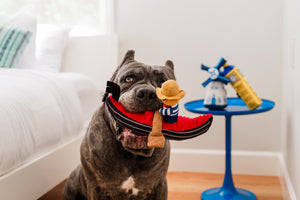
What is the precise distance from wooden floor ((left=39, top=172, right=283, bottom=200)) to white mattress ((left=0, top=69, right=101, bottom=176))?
505mm

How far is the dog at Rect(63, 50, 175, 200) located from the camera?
4.42ft

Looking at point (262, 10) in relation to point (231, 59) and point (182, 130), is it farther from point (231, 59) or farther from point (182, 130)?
point (182, 130)

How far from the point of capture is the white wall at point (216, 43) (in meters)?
2.63

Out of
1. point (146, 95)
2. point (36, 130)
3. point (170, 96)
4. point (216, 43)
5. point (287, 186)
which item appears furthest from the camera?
point (216, 43)

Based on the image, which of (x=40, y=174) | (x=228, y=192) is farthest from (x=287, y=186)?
(x=40, y=174)

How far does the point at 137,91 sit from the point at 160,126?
6.6 inches

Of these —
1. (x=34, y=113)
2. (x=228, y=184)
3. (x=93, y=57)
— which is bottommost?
(x=228, y=184)

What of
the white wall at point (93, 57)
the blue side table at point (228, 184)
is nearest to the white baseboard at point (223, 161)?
the blue side table at point (228, 184)

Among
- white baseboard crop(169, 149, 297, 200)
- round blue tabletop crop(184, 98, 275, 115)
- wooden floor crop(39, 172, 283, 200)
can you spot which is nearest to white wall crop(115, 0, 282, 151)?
white baseboard crop(169, 149, 297, 200)

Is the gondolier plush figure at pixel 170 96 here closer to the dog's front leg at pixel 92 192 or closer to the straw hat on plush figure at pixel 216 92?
the dog's front leg at pixel 92 192

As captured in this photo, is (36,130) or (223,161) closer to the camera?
(36,130)

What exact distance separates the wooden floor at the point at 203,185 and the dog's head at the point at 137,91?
1064 mm

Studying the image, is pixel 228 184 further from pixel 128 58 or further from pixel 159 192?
pixel 128 58

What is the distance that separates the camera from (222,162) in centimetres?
274
